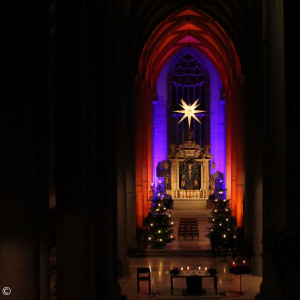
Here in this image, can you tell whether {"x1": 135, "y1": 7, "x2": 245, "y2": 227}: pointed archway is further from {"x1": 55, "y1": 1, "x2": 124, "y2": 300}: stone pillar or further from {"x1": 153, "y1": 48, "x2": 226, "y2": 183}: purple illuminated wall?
{"x1": 55, "y1": 1, "x2": 124, "y2": 300}: stone pillar

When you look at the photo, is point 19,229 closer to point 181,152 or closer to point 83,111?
point 83,111

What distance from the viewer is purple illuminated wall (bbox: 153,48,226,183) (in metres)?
37.6

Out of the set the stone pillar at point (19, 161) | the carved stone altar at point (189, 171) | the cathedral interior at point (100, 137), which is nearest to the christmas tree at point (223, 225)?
the cathedral interior at point (100, 137)

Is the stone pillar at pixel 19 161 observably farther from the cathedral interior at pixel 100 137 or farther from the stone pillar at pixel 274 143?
the stone pillar at pixel 274 143

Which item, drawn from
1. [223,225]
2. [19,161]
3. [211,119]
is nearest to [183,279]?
[223,225]

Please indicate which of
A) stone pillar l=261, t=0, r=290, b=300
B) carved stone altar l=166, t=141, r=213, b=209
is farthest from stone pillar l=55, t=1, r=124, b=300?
carved stone altar l=166, t=141, r=213, b=209

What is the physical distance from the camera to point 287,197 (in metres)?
8.31

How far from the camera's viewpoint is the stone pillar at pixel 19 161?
666 centimetres

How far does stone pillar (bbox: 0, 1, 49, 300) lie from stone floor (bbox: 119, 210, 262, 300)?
867 centimetres

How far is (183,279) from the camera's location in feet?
56.9

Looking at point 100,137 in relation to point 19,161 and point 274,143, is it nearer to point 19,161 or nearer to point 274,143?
point 274,143

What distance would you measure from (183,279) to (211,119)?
865 inches

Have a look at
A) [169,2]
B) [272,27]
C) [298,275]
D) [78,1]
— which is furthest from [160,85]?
[298,275]

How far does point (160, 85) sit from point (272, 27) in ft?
78.7
